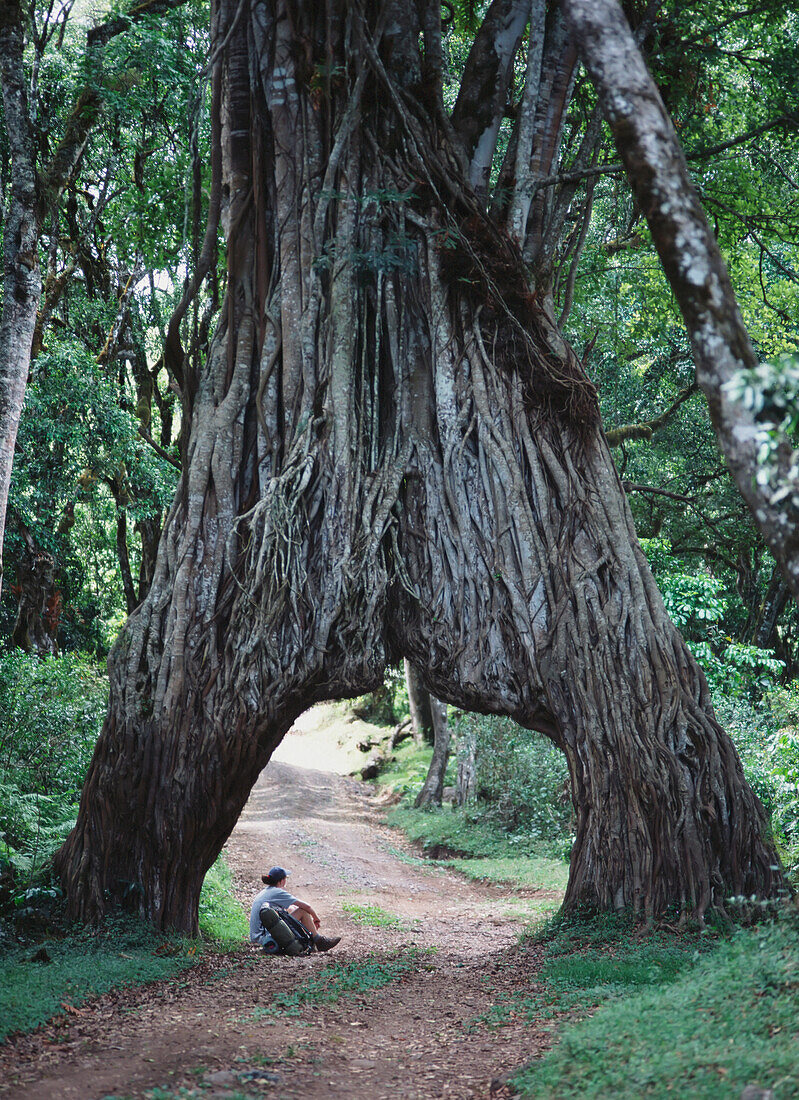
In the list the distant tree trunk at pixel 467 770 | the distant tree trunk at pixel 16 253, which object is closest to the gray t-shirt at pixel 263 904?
the distant tree trunk at pixel 16 253

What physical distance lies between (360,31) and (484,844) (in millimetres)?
11757

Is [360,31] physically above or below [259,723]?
above

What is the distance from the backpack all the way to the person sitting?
0.13 ft

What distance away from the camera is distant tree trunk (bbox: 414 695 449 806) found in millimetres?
17188

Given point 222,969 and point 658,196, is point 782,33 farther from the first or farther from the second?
point 222,969

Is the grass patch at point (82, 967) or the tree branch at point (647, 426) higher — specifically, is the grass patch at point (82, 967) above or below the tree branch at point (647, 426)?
below

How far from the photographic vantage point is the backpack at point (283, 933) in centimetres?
757

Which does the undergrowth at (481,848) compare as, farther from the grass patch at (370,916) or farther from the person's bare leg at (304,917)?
the person's bare leg at (304,917)

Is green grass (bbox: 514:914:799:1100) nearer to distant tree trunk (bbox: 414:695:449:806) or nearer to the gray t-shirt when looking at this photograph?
the gray t-shirt

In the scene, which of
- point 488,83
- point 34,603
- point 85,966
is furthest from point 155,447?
point 85,966

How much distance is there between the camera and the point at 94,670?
13.5 meters

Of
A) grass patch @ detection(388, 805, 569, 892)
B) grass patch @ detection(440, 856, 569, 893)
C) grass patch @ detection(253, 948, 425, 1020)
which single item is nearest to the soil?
grass patch @ detection(253, 948, 425, 1020)

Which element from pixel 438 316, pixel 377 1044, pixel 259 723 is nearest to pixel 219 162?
pixel 438 316

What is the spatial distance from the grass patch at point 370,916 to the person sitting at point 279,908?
1946 millimetres
